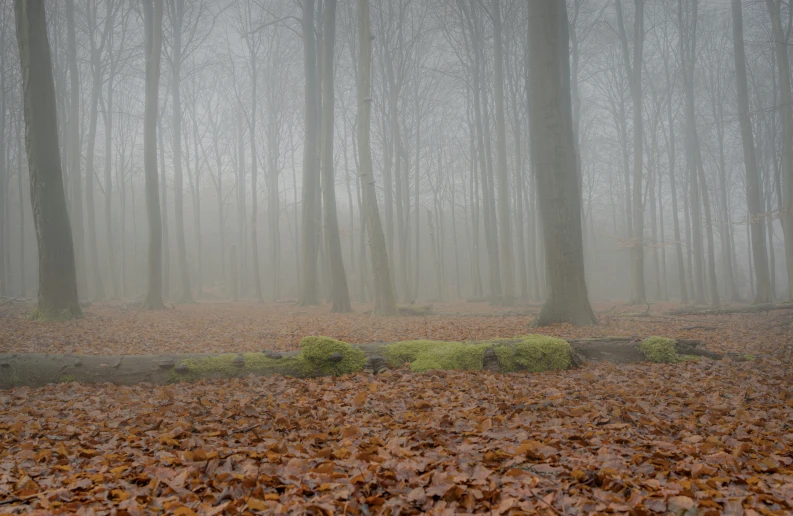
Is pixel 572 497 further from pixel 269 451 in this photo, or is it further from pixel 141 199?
pixel 141 199

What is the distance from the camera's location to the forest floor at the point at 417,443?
220 cm

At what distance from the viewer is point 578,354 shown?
558cm

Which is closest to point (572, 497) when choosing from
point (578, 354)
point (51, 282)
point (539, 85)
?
point (578, 354)

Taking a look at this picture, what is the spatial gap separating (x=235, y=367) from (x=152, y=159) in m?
11.5

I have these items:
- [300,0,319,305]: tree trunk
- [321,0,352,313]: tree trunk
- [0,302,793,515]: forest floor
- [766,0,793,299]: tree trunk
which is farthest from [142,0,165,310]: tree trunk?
[766,0,793,299]: tree trunk

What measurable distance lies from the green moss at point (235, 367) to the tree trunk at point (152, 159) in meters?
9.73

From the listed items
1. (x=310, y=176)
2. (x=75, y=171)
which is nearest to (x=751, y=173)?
(x=310, y=176)

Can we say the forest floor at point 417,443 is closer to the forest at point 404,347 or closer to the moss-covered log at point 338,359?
the forest at point 404,347

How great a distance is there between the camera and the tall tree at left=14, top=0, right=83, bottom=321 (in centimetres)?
877

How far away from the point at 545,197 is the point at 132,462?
24.8ft

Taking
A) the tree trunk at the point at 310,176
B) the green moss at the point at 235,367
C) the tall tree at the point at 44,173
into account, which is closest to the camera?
the green moss at the point at 235,367

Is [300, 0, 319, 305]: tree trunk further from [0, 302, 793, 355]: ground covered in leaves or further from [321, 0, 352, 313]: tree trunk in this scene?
[0, 302, 793, 355]: ground covered in leaves

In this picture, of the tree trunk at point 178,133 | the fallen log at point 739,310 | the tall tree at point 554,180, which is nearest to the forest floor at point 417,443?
the tall tree at point 554,180

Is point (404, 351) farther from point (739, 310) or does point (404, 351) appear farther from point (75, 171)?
point (75, 171)
